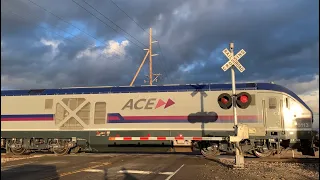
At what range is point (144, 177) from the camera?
11.8 m

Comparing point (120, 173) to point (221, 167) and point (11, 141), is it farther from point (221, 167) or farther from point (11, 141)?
point (11, 141)

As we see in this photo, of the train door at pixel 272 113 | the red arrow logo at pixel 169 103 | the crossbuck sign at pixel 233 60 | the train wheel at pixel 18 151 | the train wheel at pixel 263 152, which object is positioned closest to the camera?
the crossbuck sign at pixel 233 60

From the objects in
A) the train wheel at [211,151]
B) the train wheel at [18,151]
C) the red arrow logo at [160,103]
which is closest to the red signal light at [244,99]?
the train wheel at [211,151]

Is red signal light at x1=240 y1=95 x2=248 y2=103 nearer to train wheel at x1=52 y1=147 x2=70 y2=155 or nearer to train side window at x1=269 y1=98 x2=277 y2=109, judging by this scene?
train side window at x1=269 y1=98 x2=277 y2=109

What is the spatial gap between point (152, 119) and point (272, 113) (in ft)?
23.0

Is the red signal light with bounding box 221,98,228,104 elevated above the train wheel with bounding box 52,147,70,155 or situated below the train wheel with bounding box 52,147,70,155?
above

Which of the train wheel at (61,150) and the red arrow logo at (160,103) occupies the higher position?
the red arrow logo at (160,103)

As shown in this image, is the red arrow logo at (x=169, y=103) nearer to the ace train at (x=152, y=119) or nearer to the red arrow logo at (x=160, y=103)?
the ace train at (x=152, y=119)

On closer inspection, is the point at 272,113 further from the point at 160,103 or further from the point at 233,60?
the point at 160,103

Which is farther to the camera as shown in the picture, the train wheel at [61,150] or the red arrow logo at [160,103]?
the train wheel at [61,150]

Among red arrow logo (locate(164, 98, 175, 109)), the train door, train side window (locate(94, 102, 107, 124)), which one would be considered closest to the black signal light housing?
the train door

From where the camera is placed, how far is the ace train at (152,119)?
18.0 m

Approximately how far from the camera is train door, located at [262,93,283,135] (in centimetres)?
1781

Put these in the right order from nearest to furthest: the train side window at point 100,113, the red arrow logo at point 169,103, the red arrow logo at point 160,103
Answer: the red arrow logo at point 169,103
the red arrow logo at point 160,103
the train side window at point 100,113
